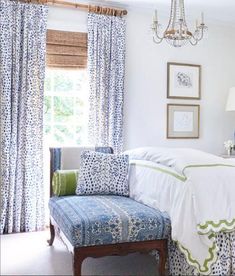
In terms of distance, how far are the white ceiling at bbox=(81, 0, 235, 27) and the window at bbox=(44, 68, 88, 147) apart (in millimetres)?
892

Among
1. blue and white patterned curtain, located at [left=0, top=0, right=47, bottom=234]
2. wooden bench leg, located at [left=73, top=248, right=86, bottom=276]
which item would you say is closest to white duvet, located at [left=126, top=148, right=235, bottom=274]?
wooden bench leg, located at [left=73, top=248, right=86, bottom=276]

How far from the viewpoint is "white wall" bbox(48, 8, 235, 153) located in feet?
13.0

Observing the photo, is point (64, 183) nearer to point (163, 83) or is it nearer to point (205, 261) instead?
point (205, 261)

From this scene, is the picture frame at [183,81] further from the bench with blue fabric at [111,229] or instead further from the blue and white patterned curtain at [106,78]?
the bench with blue fabric at [111,229]

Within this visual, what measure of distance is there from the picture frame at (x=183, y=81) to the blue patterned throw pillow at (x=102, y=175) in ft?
5.05

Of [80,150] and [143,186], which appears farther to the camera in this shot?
[80,150]

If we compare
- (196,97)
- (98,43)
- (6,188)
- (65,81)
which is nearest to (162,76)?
(196,97)

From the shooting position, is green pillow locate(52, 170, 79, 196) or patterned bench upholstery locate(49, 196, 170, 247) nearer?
patterned bench upholstery locate(49, 196, 170, 247)

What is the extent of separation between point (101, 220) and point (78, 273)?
0.35 m

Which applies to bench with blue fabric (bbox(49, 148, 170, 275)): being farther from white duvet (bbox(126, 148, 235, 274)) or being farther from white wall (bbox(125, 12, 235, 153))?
white wall (bbox(125, 12, 235, 153))

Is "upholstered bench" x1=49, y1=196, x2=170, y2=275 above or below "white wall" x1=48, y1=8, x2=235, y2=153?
below

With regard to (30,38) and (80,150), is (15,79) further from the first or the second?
(80,150)

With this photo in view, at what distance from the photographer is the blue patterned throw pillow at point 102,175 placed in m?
2.89

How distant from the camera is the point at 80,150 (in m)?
3.32
